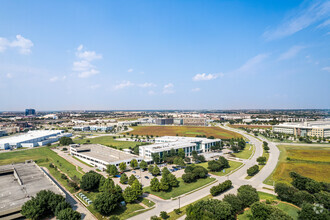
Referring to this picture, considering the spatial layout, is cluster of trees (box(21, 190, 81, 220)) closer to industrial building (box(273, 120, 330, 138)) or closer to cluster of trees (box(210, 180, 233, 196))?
cluster of trees (box(210, 180, 233, 196))

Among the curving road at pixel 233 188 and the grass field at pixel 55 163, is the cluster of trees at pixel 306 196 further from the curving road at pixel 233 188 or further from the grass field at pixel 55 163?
the grass field at pixel 55 163

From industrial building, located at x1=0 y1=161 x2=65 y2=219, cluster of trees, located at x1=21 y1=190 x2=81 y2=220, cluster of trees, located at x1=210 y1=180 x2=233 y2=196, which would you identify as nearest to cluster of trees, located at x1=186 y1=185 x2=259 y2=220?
cluster of trees, located at x1=210 y1=180 x2=233 y2=196

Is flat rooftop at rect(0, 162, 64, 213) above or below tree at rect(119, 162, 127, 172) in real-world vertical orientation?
above

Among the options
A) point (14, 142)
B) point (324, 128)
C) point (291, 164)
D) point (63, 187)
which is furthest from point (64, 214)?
point (324, 128)

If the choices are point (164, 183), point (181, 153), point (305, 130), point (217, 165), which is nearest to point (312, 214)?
point (164, 183)

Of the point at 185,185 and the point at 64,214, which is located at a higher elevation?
the point at 64,214

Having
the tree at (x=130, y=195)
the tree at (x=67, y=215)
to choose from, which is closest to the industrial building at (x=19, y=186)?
the tree at (x=67, y=215)

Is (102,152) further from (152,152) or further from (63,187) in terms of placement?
(63,187)

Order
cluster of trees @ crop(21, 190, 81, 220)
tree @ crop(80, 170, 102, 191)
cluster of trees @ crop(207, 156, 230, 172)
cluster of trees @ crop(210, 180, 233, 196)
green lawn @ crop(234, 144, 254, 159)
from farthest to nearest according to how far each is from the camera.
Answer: green lawn @ crop(234, 144, 254, 159)
cluster of trees @ crop(207, 156, 230, 172)
tree @ crop(80, 170, 102, 191)
cluster of trees @ crop(210, 180, 233, 196)
cluster of trees @ crop(21, 190, 81, 220)
